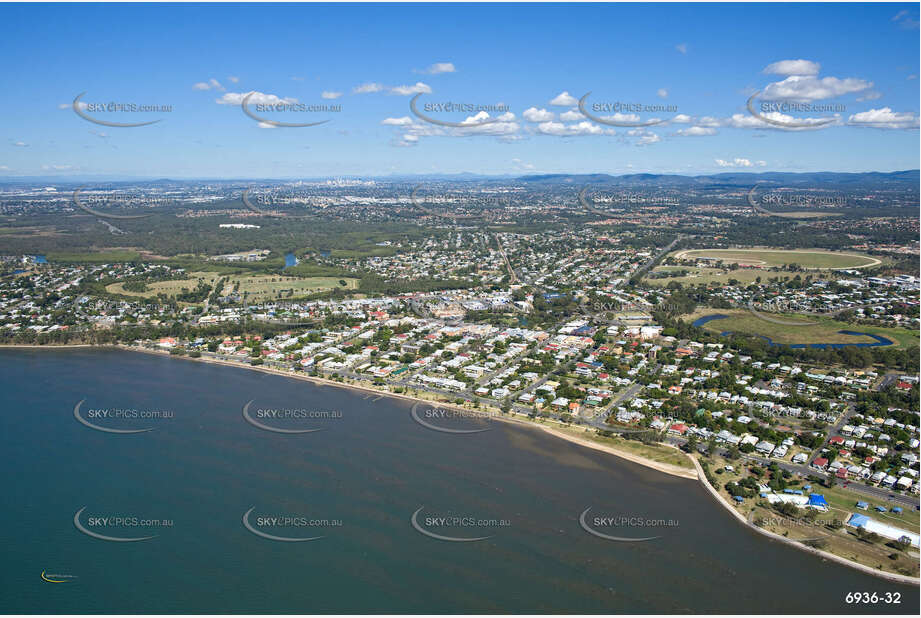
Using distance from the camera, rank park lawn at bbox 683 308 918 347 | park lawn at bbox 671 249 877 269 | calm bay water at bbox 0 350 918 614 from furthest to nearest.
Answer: park lawn at bbox 671 249 877 269, park lawn at bbox 683 308 918 347, calm bay water at bbox 0 350 918 614

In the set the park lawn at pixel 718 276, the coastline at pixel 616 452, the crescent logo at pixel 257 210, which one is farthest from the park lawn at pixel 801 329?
Answer: the crescent logo at pixel 257 210

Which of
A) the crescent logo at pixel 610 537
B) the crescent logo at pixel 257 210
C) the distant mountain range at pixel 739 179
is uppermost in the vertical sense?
the distant mountain range at pixel 739 179

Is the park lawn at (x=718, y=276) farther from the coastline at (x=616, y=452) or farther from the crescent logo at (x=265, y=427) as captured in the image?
the crescent logo at (x=265, y=427)

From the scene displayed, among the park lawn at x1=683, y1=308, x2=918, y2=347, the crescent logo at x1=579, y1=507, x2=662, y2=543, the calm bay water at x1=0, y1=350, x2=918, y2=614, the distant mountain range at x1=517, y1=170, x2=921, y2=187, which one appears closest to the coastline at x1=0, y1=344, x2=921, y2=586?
the calm bay water at x1=0, y1=350, x2=918, y2=614

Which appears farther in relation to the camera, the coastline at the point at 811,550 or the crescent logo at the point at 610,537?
the crescent logo at the point at 610,537

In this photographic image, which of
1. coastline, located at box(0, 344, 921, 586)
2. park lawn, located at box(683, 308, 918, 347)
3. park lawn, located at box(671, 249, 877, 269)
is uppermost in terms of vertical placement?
park lawn, located at box(671, 249, 877, 269)

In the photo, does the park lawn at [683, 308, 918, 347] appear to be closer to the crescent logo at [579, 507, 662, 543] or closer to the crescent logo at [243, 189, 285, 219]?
the crescent logo at [579, 507, 662, 543]

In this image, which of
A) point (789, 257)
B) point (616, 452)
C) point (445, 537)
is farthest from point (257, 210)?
point (445, 537)

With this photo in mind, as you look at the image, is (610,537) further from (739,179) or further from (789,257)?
(739,179)
